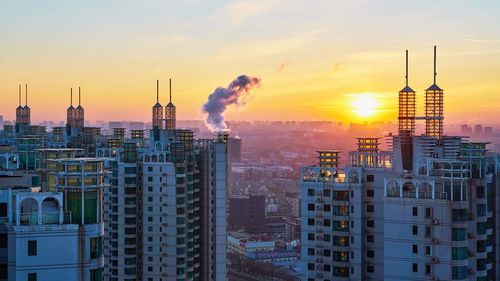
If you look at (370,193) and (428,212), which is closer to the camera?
(428,212)

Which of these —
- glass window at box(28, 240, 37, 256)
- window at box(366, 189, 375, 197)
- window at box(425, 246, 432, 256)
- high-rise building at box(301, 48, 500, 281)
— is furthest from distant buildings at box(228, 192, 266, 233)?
glass window at box(28, 240, 37, 256)

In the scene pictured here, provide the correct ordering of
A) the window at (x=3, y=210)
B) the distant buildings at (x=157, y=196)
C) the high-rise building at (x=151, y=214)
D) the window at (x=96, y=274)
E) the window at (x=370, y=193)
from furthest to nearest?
1. the high-rise building at (x=151, y=214)
2. the distant buildings at (x=157, y=196)
3. the window at (x=370, y=193)
4. the window at (x=3, y=210)
5. the window at (x=96, y=274)

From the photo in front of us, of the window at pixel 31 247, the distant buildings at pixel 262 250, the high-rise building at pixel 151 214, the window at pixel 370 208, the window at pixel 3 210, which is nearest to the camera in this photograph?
the window at pixel 31 247

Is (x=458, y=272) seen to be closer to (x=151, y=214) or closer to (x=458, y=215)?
(x=458, y=215)

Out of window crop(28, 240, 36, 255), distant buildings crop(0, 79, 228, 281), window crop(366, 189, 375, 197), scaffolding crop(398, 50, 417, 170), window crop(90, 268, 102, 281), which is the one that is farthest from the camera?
distant buildings crop(0, 79, 228, 281)

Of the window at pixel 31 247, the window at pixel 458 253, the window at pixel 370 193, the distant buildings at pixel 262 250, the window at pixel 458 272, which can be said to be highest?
the window at pixel 370 193

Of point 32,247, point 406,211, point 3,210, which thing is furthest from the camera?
point 406,211

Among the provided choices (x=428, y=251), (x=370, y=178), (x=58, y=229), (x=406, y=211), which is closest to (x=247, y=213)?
(x=370, y=178)

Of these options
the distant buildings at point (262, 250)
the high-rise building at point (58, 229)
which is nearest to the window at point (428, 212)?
the high-rise building at point (58, 229)

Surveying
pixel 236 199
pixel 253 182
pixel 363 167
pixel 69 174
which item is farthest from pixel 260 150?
pixel 69 174

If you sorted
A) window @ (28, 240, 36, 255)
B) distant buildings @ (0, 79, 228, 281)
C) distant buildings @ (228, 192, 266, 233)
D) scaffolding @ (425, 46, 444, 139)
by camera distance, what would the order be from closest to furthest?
1. window @ (28, 240, 36, 255)
2. scaffolding @ (425, 46, 444, 139)
3. distant buildings @ (0, 79, 228, 281)
4. distant buildings @ (228, 192, 266, 233)

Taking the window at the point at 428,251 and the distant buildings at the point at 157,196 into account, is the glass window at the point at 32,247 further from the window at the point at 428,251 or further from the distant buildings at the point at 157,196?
the window at the point at 428,251

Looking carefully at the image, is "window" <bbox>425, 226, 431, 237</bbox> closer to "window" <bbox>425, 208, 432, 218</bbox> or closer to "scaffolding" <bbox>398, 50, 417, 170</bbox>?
"window" <bbox>425, 208, 432, 218</bbox>

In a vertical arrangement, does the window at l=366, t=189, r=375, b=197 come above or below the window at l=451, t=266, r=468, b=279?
above
